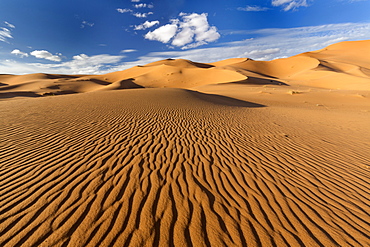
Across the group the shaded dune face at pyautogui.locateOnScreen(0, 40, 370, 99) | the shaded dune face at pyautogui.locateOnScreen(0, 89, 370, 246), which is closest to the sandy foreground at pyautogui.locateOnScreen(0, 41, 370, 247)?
the shaded dune face at pyautogui.locateOnScreen(0, 89, 370, 246)

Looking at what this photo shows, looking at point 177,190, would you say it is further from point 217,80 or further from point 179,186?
point 217,80

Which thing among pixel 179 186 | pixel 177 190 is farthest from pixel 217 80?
pixel 177 190

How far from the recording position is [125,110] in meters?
9.51

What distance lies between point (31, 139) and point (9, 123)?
2.74 meters

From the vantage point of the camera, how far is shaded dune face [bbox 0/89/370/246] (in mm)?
2246

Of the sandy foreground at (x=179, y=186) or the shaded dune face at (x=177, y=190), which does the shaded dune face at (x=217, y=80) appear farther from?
the shaded dune face at (x=177, y=190)

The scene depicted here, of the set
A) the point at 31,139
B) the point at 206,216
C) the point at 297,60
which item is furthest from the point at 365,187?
the point at 297,60

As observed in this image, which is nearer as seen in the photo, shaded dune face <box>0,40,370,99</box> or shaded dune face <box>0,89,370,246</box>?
shaded dune face <box>0,89,370,246</box>

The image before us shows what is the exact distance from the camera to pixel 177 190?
10.1 feet

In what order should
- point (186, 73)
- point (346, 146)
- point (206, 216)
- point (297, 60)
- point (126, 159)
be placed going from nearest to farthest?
point (206, 216) < point (126, 159) < point (346, 146) < point (186, 73) < point (297, 60)

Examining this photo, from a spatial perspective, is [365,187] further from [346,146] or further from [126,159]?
[126,159]

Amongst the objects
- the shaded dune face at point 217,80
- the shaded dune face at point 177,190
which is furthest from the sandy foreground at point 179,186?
the shaded dune face at point 217,80

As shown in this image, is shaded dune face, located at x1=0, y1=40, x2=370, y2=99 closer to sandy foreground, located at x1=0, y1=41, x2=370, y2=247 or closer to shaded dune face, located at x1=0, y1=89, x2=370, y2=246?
sandy foreground, located at x1=0, y1=41, x2=370, y2=247

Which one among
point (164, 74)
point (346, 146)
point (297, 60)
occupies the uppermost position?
point (297, 60)
